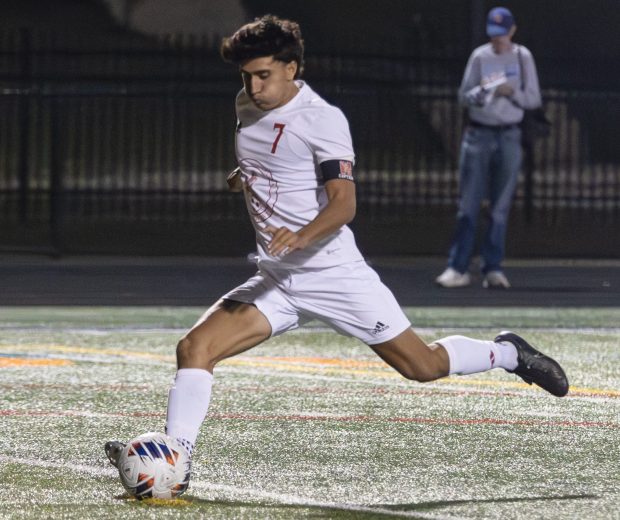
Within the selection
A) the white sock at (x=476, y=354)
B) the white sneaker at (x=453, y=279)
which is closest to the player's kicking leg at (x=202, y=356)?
the white sock at (x=476, y=354)

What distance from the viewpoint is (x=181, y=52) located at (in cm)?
2066

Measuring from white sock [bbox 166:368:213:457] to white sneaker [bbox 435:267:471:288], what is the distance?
28.5 feet

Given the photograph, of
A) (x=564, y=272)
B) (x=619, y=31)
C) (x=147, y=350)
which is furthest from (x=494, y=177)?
(x=619, y=31)

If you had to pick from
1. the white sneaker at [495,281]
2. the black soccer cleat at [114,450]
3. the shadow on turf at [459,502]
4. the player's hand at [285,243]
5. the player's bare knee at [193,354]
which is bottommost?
the white sneaker at [495,281]

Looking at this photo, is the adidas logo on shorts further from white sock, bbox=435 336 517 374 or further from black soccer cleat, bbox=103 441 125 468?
black soccer cleat, bbox=103 441 125 468

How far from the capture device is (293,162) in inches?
276

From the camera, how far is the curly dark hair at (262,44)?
22.8 feet

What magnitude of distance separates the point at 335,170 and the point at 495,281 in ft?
28.4

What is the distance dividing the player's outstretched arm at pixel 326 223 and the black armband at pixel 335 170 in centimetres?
2

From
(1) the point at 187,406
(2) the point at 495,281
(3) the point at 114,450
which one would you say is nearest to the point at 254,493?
(1) the point at 187,406

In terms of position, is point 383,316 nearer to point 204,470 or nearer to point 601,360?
point 204,470

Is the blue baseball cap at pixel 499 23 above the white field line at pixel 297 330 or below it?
above

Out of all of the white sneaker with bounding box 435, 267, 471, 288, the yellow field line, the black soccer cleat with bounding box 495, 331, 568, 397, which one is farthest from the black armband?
the white sneaker with bounding box 435, 267, 471, 288

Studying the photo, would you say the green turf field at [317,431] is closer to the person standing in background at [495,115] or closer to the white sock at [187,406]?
the white sock at [187,406]
